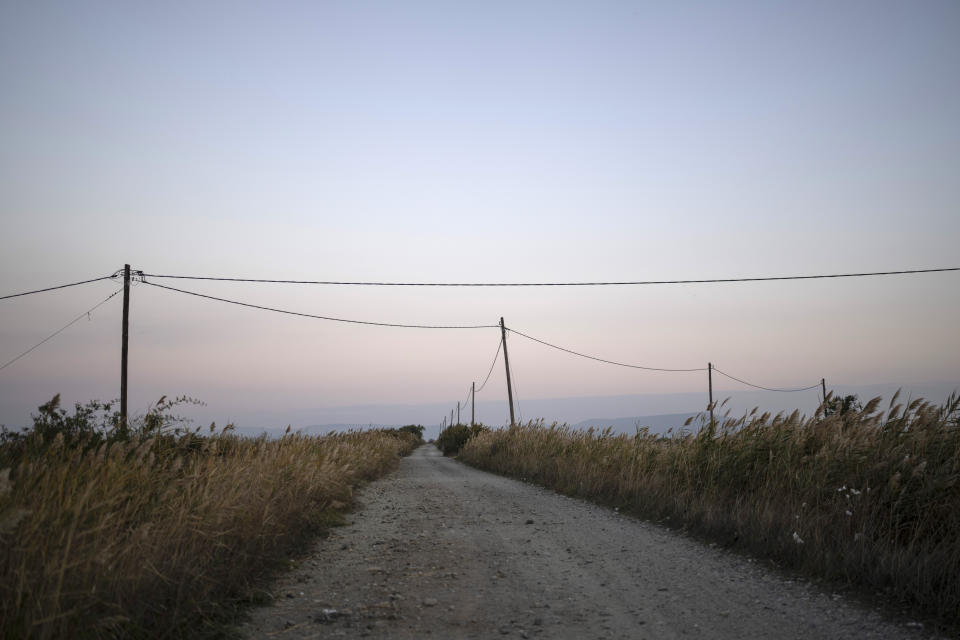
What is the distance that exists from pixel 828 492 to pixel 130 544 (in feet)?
27.8

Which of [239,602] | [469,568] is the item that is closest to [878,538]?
[469,568]

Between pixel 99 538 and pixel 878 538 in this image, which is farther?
pixel 878 538

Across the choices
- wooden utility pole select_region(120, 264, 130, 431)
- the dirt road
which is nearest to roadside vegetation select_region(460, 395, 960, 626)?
the dirt road

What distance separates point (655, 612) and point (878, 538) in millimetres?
3604

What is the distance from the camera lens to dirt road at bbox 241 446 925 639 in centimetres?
449

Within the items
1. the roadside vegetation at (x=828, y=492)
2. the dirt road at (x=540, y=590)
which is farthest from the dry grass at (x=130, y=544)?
the roadside vegetation at (x=828, y=492)

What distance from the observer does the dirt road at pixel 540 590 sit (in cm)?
449

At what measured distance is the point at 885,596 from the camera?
5.20 m

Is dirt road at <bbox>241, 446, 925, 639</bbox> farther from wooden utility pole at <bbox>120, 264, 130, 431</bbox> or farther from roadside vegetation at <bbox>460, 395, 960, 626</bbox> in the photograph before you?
wooden utility pole at <bbox>120, 264, 130, 431</bbox>

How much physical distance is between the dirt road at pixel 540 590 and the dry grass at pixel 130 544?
1.72 feet

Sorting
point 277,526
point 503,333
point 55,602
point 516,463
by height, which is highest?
point 503,333

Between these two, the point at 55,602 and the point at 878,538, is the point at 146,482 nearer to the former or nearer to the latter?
the point at 55,602

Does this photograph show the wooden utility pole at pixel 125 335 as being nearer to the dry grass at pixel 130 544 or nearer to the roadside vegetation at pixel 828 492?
the dry grass at pixel 130 544

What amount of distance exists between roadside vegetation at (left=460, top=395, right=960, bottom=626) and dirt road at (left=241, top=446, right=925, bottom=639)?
51 centimetres
